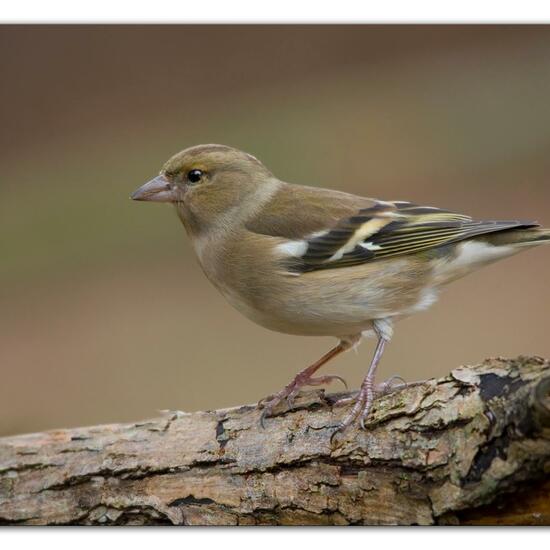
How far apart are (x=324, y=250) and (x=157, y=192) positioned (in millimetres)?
882

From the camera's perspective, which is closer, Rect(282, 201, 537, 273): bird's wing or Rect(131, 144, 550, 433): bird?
Rect(131, 144, 550, 433): bird

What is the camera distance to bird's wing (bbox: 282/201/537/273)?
148 inches

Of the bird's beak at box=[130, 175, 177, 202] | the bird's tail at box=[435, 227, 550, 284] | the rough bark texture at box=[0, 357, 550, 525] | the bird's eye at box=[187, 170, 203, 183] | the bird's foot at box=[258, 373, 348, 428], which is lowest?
the rough bark texture at box=[0, 357, 550, 525]

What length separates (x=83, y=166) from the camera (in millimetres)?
5660

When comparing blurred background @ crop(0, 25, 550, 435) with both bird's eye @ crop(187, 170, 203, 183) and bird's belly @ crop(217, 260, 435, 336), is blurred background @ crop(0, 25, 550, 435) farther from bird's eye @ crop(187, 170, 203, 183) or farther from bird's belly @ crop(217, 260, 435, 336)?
bird's belly @ crop(217, 260, 435, 336)

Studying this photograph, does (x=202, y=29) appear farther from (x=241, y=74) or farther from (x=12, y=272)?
(x=12, y=272)

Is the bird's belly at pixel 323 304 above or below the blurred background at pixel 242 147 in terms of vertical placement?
below

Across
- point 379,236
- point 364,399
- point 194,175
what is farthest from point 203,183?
point 364,399

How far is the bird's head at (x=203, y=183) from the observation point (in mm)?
4062

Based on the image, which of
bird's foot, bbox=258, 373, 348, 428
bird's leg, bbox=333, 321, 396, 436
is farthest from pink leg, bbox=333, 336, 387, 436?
bird's foot, bbox=258, 373, 348, 428

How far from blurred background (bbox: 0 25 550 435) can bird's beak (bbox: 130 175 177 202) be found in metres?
0.87

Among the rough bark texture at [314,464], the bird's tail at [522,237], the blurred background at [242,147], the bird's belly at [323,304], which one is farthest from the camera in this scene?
the blurred background at [242,147]

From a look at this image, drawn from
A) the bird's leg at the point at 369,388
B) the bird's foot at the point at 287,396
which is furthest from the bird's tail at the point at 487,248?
the bird's foot at the point at 287,396

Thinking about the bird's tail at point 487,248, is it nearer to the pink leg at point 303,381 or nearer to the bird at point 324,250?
the bird at point 324,250
